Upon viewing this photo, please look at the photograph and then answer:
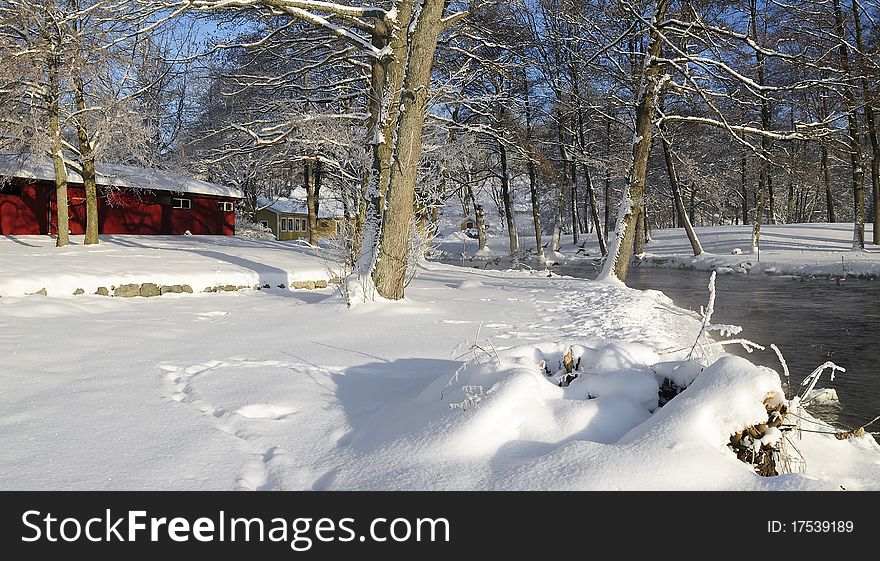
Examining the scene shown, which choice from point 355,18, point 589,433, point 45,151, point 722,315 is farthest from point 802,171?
point 45,151

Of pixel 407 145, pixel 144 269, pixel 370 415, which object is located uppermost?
pixel 407 145

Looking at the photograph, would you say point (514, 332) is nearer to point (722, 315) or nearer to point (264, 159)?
point (722, 315)

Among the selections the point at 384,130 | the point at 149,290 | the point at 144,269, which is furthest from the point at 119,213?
the point at 384,130

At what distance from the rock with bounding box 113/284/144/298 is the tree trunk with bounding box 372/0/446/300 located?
4.95 metres

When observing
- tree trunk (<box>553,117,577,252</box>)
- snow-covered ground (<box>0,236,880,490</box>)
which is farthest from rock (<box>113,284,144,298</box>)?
tree trunk (<box>553,117,577,252</box>)

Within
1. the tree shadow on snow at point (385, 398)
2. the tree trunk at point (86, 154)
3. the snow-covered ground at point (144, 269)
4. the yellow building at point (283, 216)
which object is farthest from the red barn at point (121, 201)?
the tree shadow on snow at point (385, 398)

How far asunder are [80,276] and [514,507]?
35.2 feet

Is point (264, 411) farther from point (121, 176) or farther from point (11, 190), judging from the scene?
point (121, 176)

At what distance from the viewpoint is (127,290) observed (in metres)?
11.2

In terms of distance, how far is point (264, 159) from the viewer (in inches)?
798

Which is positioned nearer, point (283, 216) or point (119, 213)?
point (119, 213)

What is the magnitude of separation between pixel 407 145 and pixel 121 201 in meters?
21.9

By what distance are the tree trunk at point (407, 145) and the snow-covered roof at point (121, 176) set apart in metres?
12.9

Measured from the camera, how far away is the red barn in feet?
74.8
